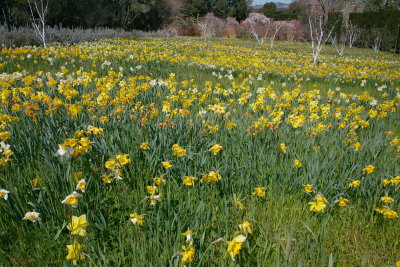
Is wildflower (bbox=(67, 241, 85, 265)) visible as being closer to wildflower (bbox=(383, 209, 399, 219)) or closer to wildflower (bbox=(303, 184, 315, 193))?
wildflower (bbox=(303, 184, 315, 193))

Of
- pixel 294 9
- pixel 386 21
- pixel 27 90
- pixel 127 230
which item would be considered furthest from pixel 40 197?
pixel 294 9

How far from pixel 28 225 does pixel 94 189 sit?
47cm

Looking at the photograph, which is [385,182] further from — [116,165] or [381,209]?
[116,165]

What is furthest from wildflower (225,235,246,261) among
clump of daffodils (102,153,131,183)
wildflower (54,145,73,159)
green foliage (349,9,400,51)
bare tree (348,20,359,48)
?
green foliage (349,9,400,51)

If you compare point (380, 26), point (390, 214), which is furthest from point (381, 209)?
point (380, 26)

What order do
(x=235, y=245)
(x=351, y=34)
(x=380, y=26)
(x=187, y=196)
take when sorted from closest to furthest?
(x=235, y=245) < (x=187, y=196) < (x=351, y=34) < (x=380, y=26)

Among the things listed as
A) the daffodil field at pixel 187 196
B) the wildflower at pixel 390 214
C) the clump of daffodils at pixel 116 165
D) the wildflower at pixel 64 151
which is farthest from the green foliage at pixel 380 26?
the wildflower at pixel 64 151

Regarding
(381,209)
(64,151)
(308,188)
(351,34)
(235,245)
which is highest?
(351,34)

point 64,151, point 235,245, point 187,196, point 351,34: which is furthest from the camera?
point 351,34

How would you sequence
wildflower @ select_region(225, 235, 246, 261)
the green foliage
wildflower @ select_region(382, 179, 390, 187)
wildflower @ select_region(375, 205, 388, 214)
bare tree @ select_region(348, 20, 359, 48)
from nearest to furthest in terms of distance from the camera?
wildflower @ select_region(225, 235, 246, 261)
wildflower @ select_region(375, 205, 388, 214)
wildflower @ select_region(382, 179, 390, 187)
bare tree @ select_region(348, 20, 359, 48)
the green foliage

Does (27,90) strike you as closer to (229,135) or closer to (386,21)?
(229,135)

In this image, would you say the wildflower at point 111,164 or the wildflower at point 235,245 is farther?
the wildflower at point 111,164

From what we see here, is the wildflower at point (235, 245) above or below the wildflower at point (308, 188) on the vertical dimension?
above

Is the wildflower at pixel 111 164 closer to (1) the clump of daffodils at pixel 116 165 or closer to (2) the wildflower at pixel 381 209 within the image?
(1) the clump of daffodils at pixel 116 165
